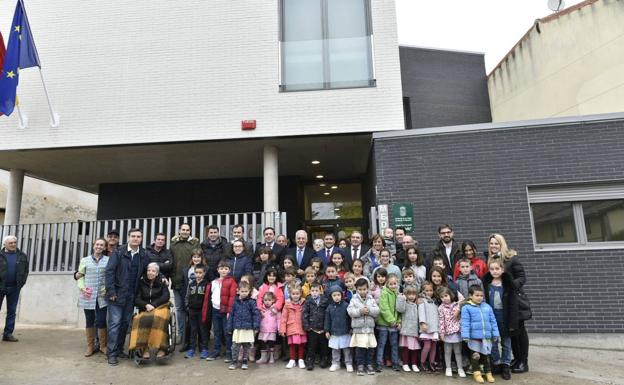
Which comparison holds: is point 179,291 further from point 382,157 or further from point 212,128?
point 382,157

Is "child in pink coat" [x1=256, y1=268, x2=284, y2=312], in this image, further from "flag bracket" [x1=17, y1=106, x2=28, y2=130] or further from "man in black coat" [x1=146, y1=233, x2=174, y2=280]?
"flag bracket" [x1=17, y1=106, x2=28, y2=130]

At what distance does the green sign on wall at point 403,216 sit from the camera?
7938mm

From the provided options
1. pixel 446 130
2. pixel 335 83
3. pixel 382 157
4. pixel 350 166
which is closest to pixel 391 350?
pixel 382 157

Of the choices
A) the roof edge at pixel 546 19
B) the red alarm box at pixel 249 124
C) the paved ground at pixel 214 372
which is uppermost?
the roof edge at pixel 546 19

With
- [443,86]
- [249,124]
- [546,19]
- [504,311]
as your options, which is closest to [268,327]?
[504,311]

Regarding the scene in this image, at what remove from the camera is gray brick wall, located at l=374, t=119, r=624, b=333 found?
710 cm

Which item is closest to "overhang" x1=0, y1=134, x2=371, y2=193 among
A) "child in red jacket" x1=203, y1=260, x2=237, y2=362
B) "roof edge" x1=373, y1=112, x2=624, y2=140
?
"roof edge" x1=373, y1=112, x2=624, y2=140

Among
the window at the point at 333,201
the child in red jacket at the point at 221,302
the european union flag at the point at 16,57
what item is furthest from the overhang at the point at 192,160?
the child in red jacket at the point at 221,302

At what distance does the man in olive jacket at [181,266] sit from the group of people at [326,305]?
24mm

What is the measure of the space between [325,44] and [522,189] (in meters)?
5.02

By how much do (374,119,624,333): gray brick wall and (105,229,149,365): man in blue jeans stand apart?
14.6 feet

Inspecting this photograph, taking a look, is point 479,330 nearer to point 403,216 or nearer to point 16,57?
point 403,216

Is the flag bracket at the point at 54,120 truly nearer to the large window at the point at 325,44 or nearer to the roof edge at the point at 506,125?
the large window at the point at 325,44

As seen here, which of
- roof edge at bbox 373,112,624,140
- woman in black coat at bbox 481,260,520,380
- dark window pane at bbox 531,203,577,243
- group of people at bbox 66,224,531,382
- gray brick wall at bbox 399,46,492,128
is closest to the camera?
woman in black coat at bbox 481,260,520,380
